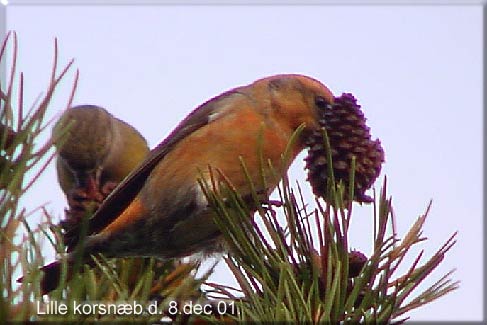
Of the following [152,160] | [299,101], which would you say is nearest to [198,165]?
[152,160]

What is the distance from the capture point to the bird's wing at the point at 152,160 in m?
2.12

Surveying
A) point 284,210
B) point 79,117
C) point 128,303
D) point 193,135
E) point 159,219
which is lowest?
point 128,303

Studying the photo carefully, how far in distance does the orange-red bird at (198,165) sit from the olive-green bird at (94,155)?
9cm

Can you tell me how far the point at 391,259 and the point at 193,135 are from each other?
1154 mm

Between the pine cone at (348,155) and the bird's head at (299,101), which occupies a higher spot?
the bird's head at (299,101)

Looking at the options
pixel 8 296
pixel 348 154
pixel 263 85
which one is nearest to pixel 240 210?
pixel 348 154

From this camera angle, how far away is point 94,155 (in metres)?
2.34

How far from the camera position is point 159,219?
2180mm

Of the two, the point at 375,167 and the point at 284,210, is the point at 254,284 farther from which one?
the point at 375,167

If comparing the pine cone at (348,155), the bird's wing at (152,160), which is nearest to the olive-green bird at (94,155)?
the bird's wing at (152,160)

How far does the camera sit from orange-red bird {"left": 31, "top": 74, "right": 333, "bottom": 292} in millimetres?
2018

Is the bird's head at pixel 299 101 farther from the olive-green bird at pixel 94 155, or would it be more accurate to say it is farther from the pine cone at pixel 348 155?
the pine cone at pixel 348 155

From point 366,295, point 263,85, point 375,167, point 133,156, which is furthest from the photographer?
point 133,156

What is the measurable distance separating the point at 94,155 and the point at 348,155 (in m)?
1.20
